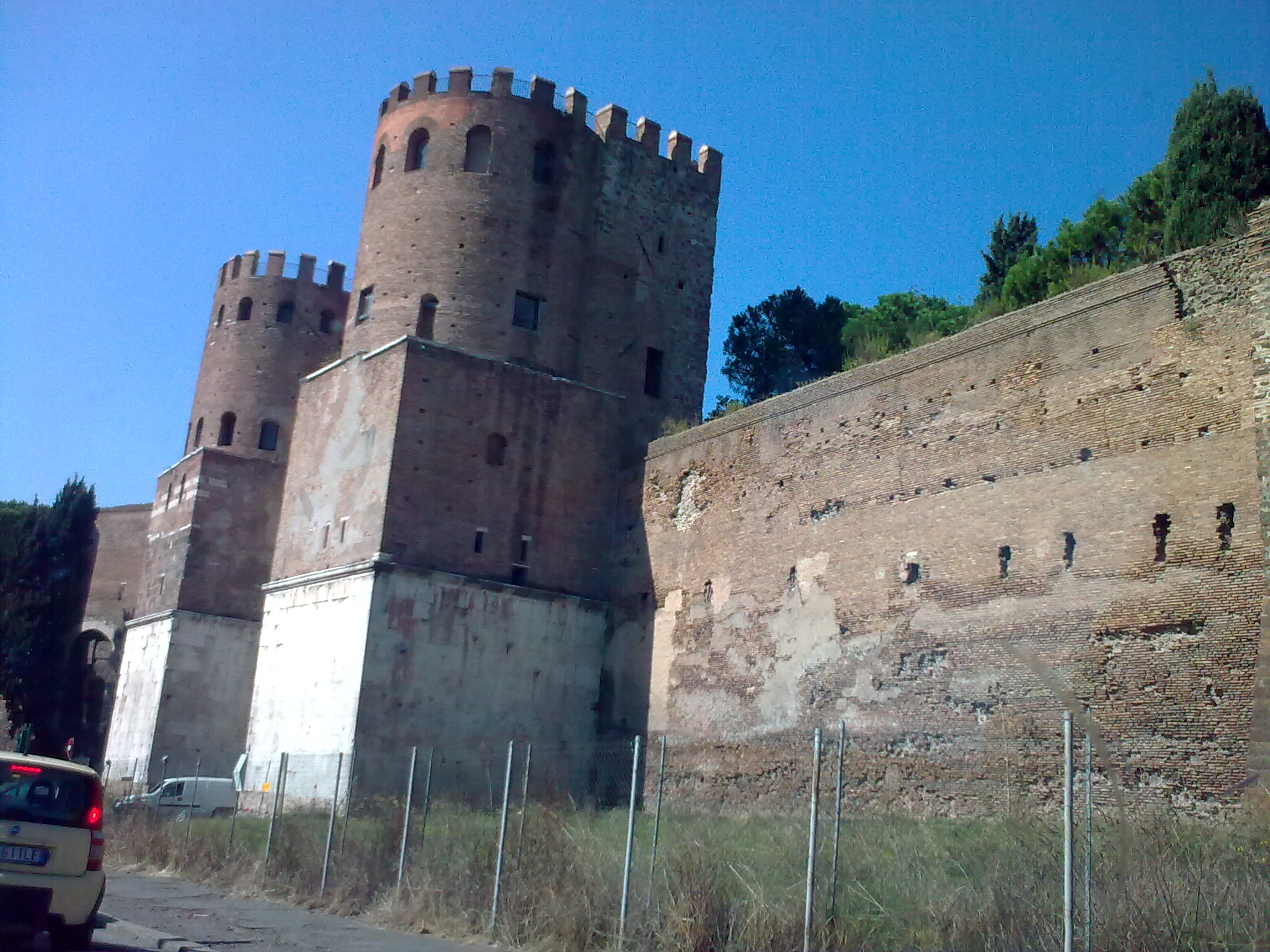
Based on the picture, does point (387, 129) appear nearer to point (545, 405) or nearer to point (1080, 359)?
point (545, 405)

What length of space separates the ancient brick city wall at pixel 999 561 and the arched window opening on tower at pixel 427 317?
5895 millimetres

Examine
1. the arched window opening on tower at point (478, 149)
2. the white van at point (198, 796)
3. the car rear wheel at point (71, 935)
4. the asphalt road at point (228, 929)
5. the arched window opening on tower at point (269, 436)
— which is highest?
the arched window opening on tower at point (478, 149)

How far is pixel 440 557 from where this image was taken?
66.3 ft

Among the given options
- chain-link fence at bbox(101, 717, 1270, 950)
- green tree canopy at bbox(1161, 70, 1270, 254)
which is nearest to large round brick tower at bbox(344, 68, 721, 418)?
chain-link fence at bbox(101, 717, 1270, 950)

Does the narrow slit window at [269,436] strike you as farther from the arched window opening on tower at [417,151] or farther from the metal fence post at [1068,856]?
the metal fence post at [1068,856]

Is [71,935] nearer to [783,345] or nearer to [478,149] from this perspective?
[478,149]

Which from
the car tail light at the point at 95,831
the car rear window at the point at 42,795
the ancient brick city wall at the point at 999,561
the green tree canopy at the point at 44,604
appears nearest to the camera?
the car rear window at the point at 42,795

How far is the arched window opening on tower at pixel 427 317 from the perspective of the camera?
72.6 feet

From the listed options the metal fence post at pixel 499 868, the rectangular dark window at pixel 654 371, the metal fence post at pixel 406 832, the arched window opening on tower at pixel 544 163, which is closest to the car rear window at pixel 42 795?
the metal fence post at pixel 499 868

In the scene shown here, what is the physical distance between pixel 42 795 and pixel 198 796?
47.4 ft

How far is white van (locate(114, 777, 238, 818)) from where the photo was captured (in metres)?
20.9

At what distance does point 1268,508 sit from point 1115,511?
5.77 feet

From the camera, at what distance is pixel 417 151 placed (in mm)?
23609

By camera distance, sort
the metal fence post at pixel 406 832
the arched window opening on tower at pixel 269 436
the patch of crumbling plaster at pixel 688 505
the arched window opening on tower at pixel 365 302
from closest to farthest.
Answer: the metal fence post at pixel 406 832 → the patch of crumbling plaster at pixel 688 505 → the arched window opening on tower at pixel 365 302 → the arched window opening on tower at pixel 269 436
